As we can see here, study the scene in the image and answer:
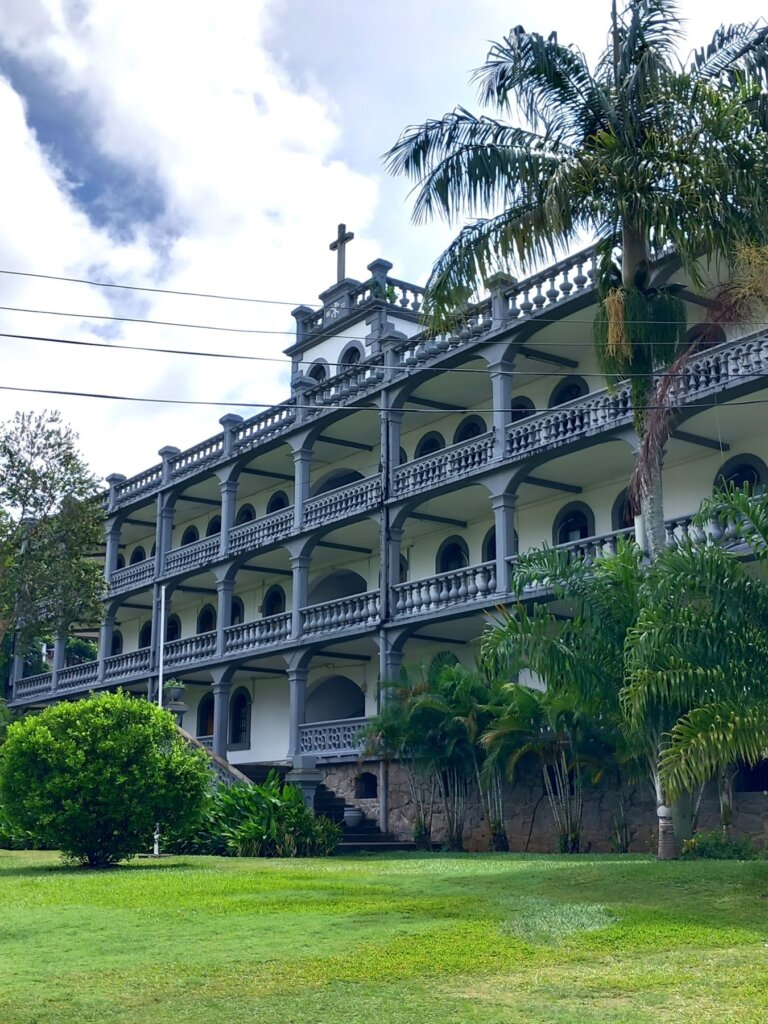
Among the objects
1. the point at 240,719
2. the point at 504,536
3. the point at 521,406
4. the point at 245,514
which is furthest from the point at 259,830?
the point at 245,514

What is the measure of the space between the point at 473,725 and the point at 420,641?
7.72m

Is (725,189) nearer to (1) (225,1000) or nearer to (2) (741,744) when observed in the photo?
(2) (741,744)

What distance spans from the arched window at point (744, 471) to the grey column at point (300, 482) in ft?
38.9

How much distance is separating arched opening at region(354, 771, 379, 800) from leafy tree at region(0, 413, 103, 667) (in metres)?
10.3

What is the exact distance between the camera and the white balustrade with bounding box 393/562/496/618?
26.1m

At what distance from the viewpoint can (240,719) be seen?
37188mm

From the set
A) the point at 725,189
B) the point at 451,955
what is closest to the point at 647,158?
the point at 725,189

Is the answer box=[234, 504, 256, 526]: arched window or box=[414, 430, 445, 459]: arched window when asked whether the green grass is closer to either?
box=[414, 430, 445, 459]: arched window

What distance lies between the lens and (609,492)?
26.3 m

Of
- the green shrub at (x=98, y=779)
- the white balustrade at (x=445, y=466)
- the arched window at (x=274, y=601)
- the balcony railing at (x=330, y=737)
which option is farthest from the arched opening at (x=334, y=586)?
the green shrub at (x=98, y=779)

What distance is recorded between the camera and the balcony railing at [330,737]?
28312 millimetres

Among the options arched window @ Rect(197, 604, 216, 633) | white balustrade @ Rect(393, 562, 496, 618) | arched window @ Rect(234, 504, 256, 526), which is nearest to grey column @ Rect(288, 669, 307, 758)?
white balustrade @ Rect(393, 562, 496, 618)

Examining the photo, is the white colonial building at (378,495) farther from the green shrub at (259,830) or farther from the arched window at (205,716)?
the green shrub at (259,830)

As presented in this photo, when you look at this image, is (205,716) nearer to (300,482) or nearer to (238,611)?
(238,611)
